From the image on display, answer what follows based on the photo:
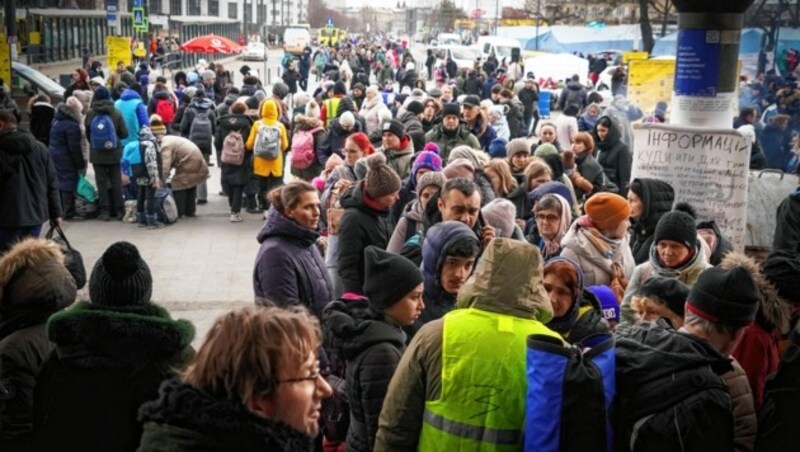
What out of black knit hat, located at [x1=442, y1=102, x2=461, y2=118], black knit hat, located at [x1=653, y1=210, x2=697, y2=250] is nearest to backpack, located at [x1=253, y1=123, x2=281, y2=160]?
black knit hat, located at [x1=442, y1=102, x2=461, y2=118]

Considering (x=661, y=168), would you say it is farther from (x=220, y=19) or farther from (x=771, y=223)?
(x=220, y=19)

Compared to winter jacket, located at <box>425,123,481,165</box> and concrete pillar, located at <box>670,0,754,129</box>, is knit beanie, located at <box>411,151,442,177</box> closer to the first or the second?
concrete pillar, located at <box>670,0,754,129</box>

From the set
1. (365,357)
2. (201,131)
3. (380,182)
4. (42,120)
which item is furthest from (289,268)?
(201,131)

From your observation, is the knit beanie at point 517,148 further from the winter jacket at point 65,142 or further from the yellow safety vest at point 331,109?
the winter jacket at point 65,142

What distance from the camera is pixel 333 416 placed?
4488 millimetres

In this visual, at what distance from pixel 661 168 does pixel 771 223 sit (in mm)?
1775

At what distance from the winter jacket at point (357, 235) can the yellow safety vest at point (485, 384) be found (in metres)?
2.72

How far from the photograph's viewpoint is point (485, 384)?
3.30 m

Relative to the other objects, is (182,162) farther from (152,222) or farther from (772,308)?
(772,308)

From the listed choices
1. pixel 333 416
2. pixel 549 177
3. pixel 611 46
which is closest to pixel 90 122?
pixel 549 177

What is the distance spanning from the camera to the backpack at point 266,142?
12852 mm

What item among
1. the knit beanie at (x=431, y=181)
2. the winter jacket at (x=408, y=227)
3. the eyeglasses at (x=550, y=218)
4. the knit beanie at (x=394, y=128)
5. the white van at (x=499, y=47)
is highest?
the white van at (x=499, y=47)

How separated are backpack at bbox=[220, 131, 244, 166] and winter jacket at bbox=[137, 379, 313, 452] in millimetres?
10964

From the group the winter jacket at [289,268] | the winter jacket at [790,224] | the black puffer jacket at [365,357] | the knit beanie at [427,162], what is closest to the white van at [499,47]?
the knit beanie at [427,162]
